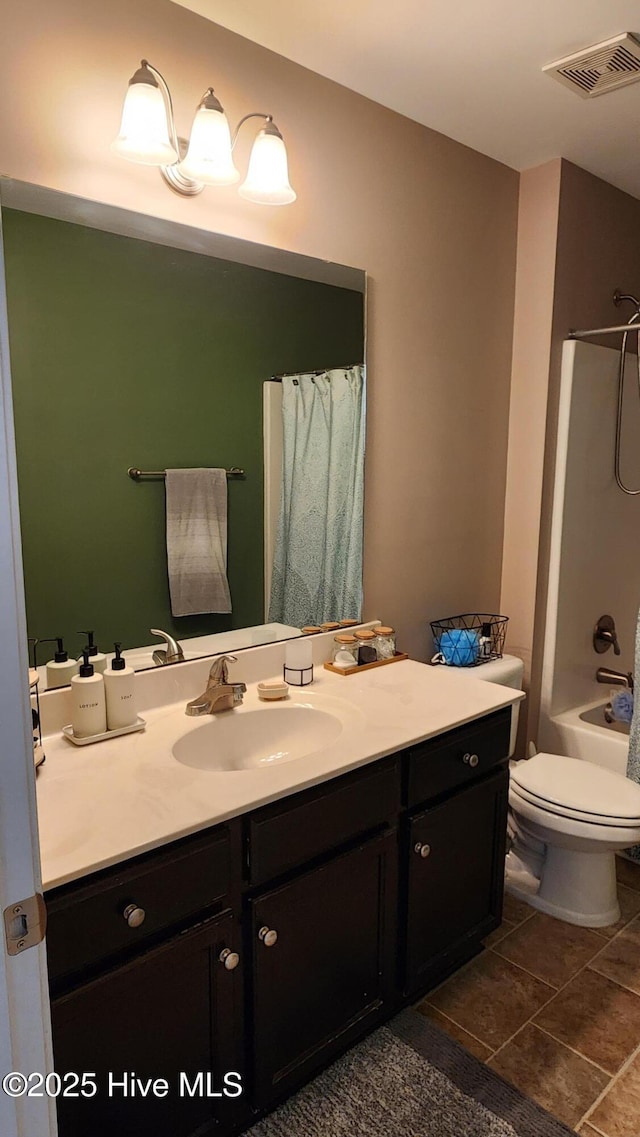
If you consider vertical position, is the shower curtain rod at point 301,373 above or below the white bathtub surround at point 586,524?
above

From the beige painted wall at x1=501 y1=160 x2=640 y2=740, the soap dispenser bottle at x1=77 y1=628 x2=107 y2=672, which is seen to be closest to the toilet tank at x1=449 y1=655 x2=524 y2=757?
the beige painted wall at x1=501 y1=160 x2=640 y2=740

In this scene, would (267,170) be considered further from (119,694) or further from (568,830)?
(568,830)

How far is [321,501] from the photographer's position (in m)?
2.13

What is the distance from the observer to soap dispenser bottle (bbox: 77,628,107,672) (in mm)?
1614

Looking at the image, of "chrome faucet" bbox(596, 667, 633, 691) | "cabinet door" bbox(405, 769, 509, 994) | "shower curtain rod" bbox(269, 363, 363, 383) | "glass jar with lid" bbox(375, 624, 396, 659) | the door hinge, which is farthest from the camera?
"chrome faucet" bbox(596, 667, 633, 691)

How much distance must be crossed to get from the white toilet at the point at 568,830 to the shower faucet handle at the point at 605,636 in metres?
0.72

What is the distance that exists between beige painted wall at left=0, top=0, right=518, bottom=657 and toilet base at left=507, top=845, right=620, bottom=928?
826 millimetres

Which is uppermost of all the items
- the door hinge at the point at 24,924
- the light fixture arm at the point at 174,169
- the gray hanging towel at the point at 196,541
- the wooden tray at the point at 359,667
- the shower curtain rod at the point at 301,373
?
the light fixture arm at the point at 174,169

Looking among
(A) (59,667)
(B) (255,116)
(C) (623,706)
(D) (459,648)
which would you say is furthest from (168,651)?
(C) (623,706)

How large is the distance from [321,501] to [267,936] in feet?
3.94

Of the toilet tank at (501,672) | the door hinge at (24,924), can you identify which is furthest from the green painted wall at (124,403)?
the door hinge at (24,924)

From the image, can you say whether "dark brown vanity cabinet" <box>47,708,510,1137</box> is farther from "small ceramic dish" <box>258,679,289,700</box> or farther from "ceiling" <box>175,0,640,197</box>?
"ceiling" <box>175,0,640,197</box>

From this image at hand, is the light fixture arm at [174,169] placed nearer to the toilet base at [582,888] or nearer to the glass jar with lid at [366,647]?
the glass jar with lid at [366,647]

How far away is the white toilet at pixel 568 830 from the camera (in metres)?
2.12
